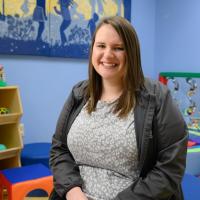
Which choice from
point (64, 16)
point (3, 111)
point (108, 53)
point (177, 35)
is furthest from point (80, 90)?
point (177, 35)

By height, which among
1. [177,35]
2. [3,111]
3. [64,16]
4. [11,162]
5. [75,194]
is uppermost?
[64,16]

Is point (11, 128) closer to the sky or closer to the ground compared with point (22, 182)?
closer to the sky

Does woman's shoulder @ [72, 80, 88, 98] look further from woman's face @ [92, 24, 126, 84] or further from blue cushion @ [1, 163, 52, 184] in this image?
blue cushion @ [1, 163, 52, 184]

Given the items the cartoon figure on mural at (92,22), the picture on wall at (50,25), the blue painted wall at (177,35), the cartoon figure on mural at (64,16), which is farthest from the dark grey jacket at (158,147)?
the blue painted wall at (177,35)

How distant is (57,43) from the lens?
8.74ft

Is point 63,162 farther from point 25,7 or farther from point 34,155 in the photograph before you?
point 25,7

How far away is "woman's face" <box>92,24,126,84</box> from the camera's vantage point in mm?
1122

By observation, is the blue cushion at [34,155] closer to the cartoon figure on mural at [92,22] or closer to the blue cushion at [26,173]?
the blue cushion at [26,173]

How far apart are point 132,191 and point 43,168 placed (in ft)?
3.68

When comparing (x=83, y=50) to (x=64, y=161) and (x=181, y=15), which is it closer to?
(x=181, y=15)

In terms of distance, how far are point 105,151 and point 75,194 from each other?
0.20 metres

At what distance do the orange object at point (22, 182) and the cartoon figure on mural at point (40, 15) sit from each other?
1.15 metres

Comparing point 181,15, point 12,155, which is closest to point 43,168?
point 12,155

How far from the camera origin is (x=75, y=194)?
114cm
